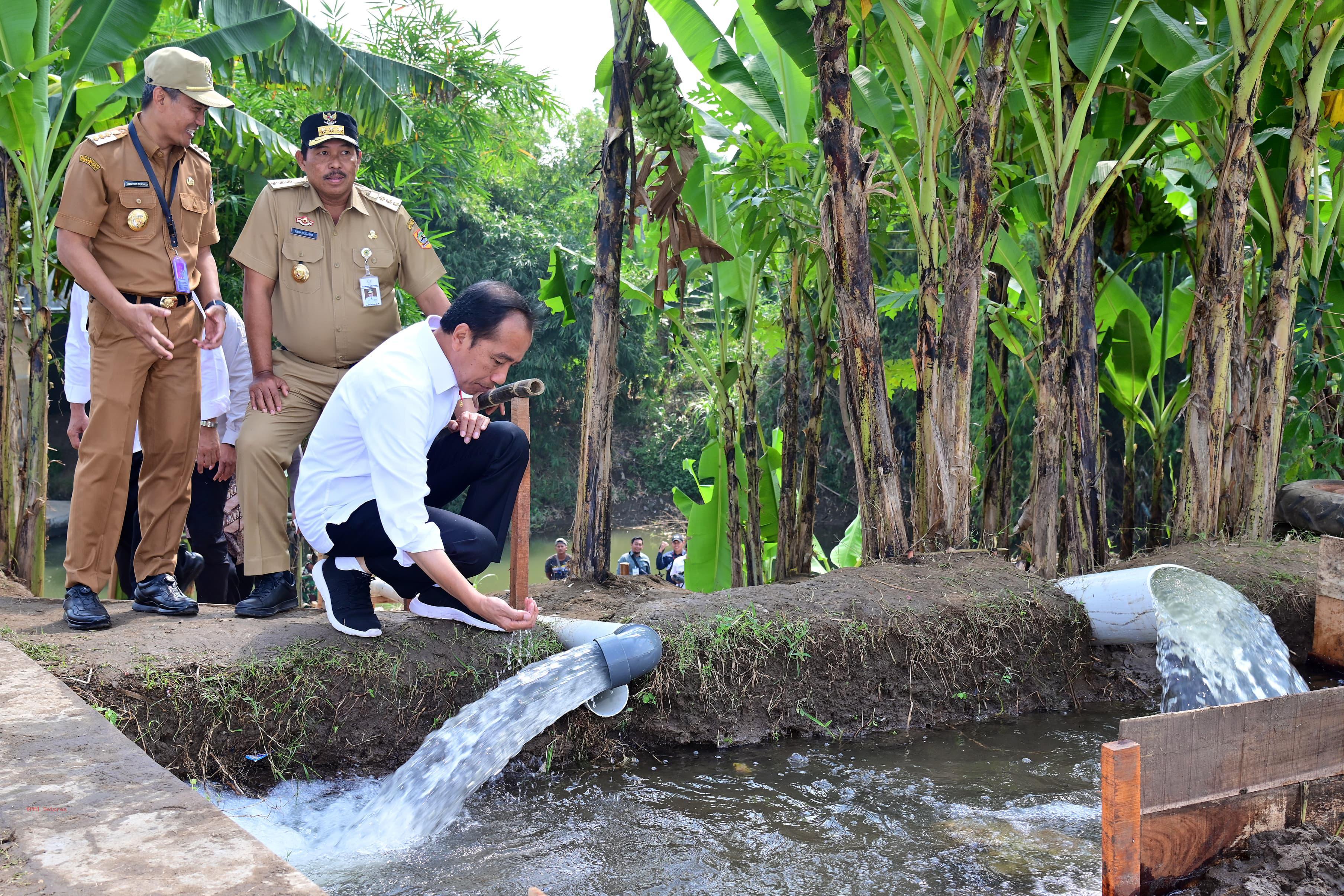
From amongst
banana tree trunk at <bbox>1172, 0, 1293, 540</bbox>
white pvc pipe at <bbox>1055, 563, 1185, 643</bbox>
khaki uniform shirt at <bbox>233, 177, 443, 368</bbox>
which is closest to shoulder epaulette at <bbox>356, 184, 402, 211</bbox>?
khaki uniform shirt at <bbox>233, 177, 443, 368</bbox>

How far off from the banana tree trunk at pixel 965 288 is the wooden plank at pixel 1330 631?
4.97ft

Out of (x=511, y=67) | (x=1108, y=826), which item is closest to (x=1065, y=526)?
(x=1108, y=826)

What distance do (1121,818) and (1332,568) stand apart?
2.66 m

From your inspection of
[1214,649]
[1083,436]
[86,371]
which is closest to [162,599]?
[86,371]

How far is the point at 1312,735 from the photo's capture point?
2713 millimetres

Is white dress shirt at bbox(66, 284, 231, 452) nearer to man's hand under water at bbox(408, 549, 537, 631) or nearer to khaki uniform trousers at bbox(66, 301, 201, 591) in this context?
khaki uniform trousers at bbox(66, 301, 201, 591)

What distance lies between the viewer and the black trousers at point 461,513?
3.23 m

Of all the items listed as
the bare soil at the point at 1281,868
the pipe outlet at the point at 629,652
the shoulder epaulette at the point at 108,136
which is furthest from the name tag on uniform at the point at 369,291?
the bare soil at the point at 1281,868

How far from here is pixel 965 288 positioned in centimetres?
449

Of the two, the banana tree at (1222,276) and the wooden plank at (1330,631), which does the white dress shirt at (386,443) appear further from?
the wooden plank at (1330,631)

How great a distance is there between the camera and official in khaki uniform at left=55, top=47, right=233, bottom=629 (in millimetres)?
3385

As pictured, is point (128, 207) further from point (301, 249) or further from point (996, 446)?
point (996, 446)

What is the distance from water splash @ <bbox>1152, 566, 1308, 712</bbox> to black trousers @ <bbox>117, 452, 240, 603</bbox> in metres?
3.63

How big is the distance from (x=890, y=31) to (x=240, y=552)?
3.78 meters
